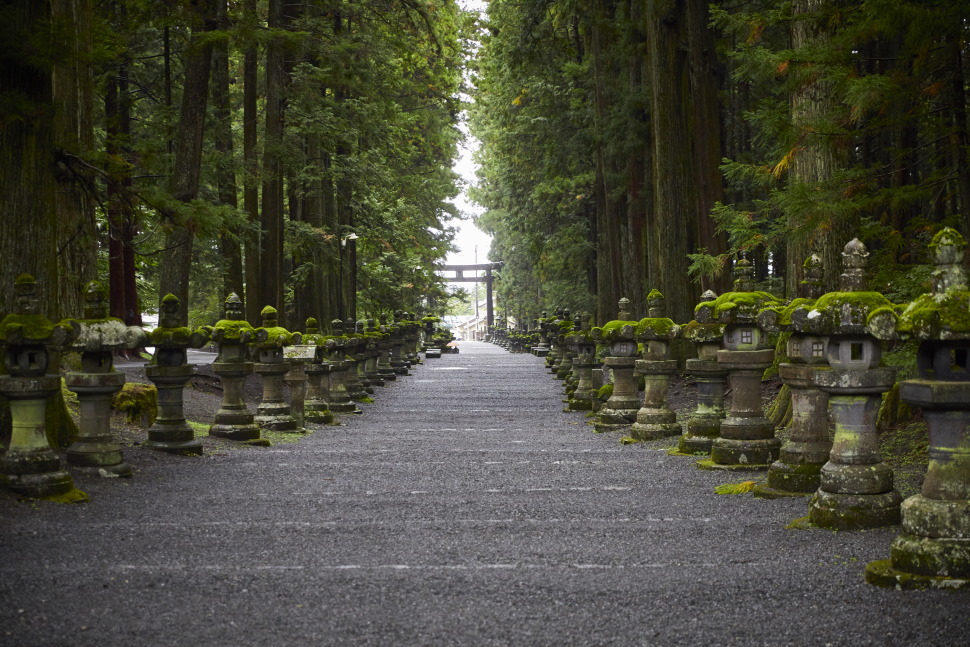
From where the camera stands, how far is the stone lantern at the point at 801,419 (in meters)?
7.14

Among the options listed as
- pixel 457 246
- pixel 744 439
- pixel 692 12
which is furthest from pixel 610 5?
pixel 457 246

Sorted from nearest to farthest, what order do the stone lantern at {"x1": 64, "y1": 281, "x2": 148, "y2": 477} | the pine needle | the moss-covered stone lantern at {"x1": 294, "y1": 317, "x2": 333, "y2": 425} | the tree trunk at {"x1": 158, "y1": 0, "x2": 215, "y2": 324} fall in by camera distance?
the pine needle < the stone lantern at {"x1": 64, "y1": 281, "x2": 148, "y2": 477} < the tree trunk at {"x1": 158, "y1": 0, "x2": 215, "y2": 324} < the moss-covered stone lantern at {"x1": 294, "y1": 317, "x2": 333, "y2": 425}

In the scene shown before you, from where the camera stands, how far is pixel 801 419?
729 centimetres

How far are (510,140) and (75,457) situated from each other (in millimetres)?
25229

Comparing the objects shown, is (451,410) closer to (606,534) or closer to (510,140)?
(606,534)

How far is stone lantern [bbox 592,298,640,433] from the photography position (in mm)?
12992

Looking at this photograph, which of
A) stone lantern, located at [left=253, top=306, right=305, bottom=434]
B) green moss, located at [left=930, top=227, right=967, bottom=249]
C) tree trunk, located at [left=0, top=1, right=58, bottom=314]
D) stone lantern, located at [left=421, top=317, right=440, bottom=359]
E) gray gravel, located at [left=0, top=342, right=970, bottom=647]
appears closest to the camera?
gray gravel, located at [left=0, top=342, right=970, bottom=647]

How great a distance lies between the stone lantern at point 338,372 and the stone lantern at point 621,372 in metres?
5.13

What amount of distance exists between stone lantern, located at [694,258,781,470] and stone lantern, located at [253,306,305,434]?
6.14 m

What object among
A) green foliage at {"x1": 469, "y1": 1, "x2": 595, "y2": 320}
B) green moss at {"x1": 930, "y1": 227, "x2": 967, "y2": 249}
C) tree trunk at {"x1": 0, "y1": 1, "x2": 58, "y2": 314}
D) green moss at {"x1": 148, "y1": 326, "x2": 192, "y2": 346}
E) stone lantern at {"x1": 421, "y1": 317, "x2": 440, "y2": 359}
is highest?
green foliage at {"x1": 469, "y1": 1, "x2": 595, "y2": 320}

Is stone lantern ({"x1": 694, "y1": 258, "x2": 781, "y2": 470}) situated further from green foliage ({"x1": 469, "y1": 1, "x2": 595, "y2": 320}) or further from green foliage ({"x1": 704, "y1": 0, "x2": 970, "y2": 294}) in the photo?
green foliage ({"x1": 469, "y1": 1, "x2": 595, "y2": 320})

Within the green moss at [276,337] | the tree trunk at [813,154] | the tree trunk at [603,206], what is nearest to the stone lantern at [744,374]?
the tree trunk at [813,154]

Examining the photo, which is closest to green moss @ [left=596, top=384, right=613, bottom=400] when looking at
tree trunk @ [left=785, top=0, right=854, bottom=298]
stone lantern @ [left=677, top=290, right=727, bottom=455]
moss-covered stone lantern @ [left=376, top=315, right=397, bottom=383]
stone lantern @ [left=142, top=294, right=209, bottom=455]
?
tree trunk @ [left=785, top=0, right=854, bottom=298]

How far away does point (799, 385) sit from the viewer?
7.22m
